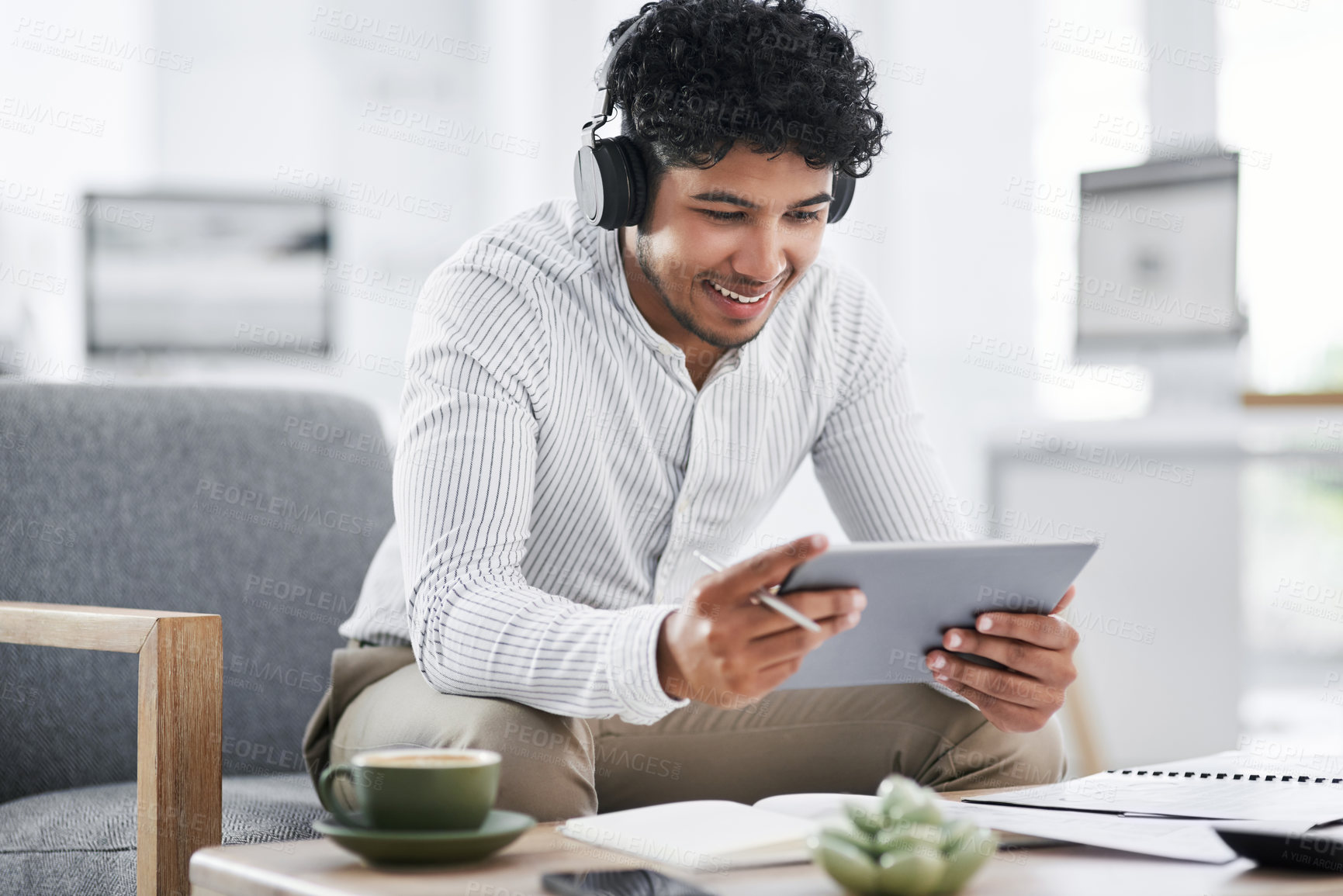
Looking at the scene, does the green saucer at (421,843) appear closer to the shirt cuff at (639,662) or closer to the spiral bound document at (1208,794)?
the shirt cuff at (639,662)

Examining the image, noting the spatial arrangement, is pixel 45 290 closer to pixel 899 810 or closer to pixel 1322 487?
pixel 1322 487

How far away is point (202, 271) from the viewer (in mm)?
3559

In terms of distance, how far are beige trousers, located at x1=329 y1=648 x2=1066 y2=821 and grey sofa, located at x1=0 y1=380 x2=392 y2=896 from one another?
6.4 inches

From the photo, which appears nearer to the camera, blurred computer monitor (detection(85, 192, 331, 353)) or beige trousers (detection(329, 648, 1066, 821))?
beige trousers (detection(329, 648, 1066, 821))

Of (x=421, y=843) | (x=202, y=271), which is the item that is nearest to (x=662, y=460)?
(x=421, y=843)

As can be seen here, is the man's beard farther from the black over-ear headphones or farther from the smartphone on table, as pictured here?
the smartphone on table

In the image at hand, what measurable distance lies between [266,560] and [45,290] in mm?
2588

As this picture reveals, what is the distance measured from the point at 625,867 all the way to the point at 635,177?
0.73 meters

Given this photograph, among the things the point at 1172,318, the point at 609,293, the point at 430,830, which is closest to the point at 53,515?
the point at 609,293

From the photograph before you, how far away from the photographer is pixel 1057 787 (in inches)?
42.9

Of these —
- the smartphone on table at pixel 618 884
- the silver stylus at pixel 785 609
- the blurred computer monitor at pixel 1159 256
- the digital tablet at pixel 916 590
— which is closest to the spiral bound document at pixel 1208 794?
the digital tablet at pixel 916 590

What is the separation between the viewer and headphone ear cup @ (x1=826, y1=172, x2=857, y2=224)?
56.4 inches

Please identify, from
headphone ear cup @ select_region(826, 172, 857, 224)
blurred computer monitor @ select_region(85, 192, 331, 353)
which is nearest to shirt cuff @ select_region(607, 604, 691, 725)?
headphone ear cup @ select_region(826, 172, 857, 224)

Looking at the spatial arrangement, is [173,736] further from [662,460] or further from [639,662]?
[662,460]
